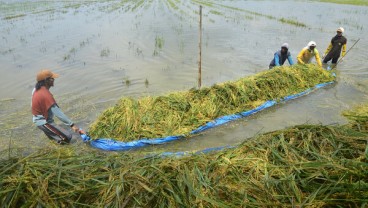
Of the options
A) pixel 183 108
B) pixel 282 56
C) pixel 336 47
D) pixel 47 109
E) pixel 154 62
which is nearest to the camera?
pixel 47 109

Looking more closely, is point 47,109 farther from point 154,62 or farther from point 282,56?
point 282,56

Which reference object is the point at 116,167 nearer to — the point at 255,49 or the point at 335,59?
the point at 335,59

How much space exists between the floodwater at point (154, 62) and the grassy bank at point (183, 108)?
0.29 m

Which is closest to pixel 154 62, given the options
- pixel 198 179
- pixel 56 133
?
→ pixel 56 133

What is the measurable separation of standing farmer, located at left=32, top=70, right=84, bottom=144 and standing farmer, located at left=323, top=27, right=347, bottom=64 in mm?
7543

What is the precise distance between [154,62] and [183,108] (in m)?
4.42

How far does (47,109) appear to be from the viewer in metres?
4.16

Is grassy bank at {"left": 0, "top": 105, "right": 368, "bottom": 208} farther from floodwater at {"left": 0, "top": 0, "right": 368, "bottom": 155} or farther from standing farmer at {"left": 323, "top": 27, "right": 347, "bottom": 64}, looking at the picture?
standing farmer at {"left": 323, "top": 27, "right": 347, "bottom": 64}

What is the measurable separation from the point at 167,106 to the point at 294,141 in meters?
2.33

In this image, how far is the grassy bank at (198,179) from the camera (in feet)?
7.32

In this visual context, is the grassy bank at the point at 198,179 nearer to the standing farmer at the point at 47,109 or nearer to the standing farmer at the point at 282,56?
the standing farmer at the point at 47,109

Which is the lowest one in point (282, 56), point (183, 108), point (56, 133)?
point (56, 133)

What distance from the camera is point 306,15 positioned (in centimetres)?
1791

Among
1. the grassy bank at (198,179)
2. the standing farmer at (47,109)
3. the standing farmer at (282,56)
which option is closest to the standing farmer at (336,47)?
the standing farmer at (282,56)
